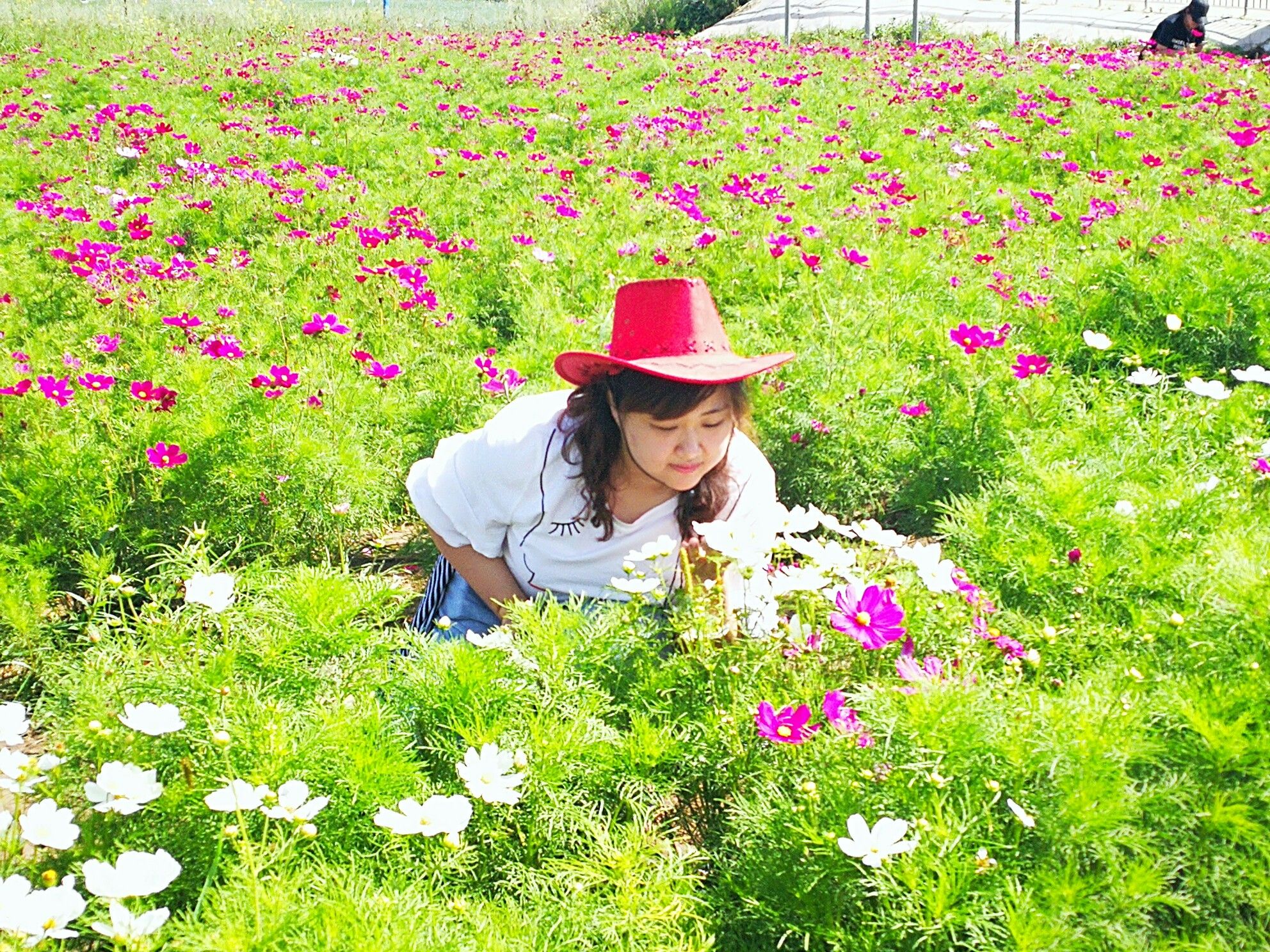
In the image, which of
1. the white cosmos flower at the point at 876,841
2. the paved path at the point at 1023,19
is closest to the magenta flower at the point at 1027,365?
the white cosmos flower at the point at 876,841

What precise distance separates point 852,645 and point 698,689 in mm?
353

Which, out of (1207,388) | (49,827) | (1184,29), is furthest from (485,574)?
(1184,29)

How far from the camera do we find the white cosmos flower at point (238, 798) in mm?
1645

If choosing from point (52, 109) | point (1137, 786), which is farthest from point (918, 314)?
point (52, 109)

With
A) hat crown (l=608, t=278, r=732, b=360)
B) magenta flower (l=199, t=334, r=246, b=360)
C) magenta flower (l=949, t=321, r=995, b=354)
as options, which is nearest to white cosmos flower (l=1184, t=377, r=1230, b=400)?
magenta flower (l=949, t=321, r=995, b=354)

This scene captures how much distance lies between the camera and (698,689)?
A: 221 centimetres

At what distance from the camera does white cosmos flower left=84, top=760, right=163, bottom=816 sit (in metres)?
1.69

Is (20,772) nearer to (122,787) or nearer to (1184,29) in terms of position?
(122,787)

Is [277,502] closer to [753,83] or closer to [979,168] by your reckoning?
[979,168]

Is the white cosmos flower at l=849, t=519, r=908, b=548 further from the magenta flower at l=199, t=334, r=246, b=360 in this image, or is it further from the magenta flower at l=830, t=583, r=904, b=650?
the magenta flower at l=199, t=334, r=246, b=360

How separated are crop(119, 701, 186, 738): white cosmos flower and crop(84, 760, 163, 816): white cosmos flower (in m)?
0.07

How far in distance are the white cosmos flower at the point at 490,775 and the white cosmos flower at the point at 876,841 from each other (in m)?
0.55

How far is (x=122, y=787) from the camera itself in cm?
170

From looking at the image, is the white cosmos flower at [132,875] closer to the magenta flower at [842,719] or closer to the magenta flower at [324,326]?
the magenta flower at [842,719]
